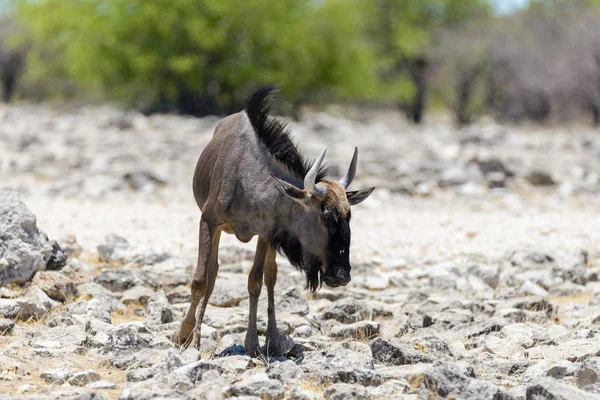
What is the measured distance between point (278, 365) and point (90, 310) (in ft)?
7.49

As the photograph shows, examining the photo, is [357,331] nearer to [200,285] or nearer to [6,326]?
[200,285]

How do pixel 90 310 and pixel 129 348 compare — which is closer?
pixel 129 348

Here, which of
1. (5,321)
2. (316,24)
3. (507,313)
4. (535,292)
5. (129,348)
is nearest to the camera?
(129,348)

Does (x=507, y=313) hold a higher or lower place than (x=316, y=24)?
lower

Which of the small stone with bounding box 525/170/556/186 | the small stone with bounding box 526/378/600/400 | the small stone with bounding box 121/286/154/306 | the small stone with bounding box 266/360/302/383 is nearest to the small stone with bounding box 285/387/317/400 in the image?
the small stone with bounding box 266/360/302/383

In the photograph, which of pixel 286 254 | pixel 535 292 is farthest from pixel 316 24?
pixel 286 254

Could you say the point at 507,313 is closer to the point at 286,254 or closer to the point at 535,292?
the point at 535,292

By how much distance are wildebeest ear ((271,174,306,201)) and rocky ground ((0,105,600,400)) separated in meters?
1.12

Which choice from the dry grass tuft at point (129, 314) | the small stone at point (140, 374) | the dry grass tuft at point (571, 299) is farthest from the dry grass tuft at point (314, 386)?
the dry grass tuft at point (571, 299)

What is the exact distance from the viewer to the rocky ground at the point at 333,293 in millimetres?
5984

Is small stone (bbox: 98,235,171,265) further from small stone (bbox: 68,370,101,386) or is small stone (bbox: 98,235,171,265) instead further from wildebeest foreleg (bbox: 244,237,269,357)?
small stone (bbox: 68,370,101,386)

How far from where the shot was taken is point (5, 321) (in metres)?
7.20

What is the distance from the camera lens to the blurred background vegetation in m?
33.6

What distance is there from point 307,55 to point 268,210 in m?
29.7
